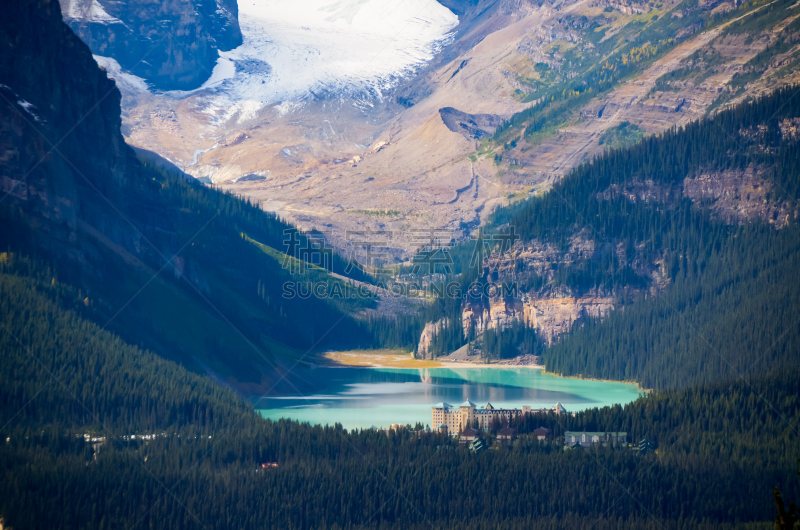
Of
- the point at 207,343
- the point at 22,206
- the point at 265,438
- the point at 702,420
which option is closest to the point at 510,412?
the point at 702,420

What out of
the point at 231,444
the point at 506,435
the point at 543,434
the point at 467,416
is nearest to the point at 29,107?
the point at 231,444

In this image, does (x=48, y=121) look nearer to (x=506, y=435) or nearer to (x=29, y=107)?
(x=29, y=107)

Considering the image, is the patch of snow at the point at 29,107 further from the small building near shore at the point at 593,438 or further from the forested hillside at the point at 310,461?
the small building near shore at the point at 593,438

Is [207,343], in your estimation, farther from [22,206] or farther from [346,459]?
[346,459]

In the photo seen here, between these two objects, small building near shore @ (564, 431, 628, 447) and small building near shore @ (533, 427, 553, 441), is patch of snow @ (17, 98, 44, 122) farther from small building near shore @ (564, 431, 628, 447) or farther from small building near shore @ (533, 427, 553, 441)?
small building near shore @ (564, 431, 628, 447)

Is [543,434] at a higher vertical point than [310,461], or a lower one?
higher

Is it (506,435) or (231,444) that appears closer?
(231,444)

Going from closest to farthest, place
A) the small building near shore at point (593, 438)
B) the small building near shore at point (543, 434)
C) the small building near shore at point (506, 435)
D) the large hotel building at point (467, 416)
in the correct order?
the small building near shore at point (506, 435) → the small building near shore at point (593, 438) → the small building near shore at point (543, 434) → the large hotel building at point (467, 416)

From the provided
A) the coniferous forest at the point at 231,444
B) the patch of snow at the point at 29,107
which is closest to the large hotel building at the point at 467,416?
the coniferous forest at the point at 231,444
